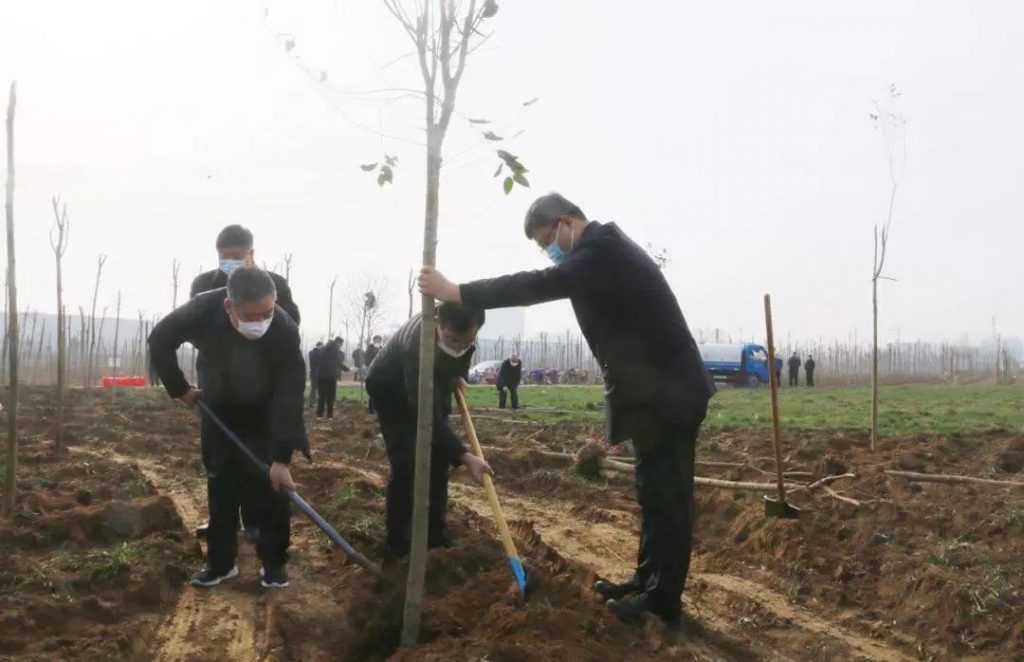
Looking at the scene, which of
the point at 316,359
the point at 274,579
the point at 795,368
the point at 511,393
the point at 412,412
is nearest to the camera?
the point at 274,579

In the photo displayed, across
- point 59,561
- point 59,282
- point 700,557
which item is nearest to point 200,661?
point 59,561

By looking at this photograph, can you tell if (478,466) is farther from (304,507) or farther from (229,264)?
(229,264)

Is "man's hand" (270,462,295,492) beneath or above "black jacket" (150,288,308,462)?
beneath

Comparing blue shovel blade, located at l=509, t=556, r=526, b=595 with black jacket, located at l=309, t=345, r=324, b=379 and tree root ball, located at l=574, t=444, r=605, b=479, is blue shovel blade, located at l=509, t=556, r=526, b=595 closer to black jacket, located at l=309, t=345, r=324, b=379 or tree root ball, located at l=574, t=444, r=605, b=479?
tree root ball, located at l=574, t=444, r=605, b=479

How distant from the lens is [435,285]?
303 centimetres

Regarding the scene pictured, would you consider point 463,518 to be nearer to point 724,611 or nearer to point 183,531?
point 183,531

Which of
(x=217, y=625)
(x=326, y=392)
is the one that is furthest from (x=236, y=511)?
(x=326, y=392)

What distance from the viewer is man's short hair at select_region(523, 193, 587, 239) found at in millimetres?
3684

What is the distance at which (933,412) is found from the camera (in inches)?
649

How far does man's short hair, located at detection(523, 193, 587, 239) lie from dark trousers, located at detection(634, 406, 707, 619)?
100 cm

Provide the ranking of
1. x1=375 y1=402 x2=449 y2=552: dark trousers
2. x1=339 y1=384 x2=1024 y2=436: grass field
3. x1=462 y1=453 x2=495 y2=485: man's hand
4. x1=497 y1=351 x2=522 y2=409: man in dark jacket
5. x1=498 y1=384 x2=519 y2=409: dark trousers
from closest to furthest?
x1=462 y1=453 x2=495 y2=485: man's hand < x1=375 y1=402 x2=449 y2=552: dark trousers < x1=339 y1=384 x2=1024 y2=436: grass field < x1=498 y1=384 x2=519 y2=409: dark trousers < x1=497 y1=351 x2=522 y2=409: man in dark jacket

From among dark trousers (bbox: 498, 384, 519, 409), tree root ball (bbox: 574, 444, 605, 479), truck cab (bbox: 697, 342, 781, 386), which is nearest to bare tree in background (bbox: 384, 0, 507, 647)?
tree root ball (bbox: 574, 444, 605, 479)

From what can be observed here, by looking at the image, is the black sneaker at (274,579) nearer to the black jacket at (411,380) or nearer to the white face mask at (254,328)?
the black jacket at (411,380)

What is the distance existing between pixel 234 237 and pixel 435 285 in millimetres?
2268
